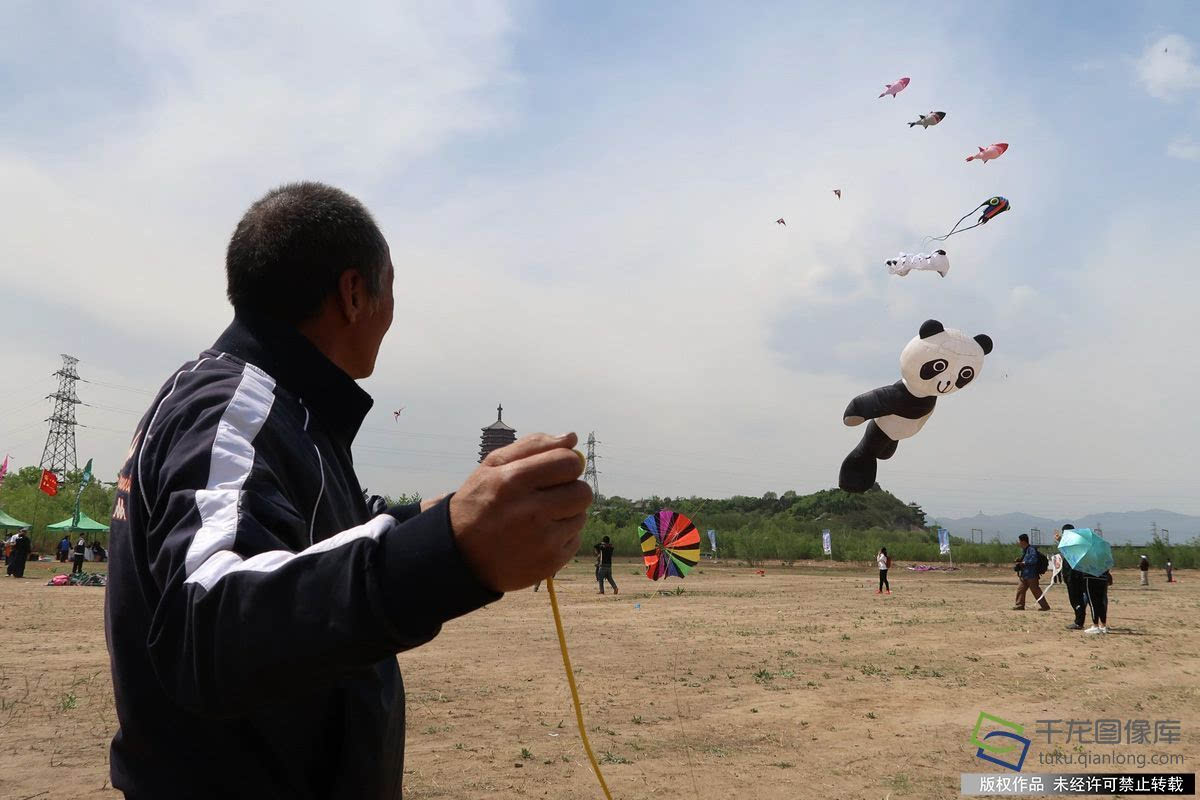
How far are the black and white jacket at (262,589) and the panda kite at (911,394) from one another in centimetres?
533

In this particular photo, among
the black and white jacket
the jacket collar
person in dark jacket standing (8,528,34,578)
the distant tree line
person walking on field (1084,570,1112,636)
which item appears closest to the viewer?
the black and white jacket

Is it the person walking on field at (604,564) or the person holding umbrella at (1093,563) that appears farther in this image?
the person walking on field at (604,564)

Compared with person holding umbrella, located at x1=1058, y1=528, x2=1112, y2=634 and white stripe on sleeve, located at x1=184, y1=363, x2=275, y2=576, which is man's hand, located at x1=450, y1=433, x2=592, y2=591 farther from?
person holding umbrella, located at x1=1058, y1=528, x2=1112, y2=634

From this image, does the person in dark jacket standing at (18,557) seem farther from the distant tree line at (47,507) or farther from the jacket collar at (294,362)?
the jacket collar at (294,362)

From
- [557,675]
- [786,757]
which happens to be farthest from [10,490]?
[786,757]

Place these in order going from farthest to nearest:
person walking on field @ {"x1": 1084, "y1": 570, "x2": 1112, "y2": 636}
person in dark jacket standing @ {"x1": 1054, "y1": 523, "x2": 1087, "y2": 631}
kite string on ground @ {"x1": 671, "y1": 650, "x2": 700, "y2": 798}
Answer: person in dark jacket standing @ {"x1": 1054, "y1": 523, "x2": 1087, "y2": 631} < person walking on field @ {"x1": 1084, "y1": 570, "x2": 1112, "y2": 636} < kite string on ground @ {"x1": 671, "y1": 650, "x2": 700, "y2": 798}

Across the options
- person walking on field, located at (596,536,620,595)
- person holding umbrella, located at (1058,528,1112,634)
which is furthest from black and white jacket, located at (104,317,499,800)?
person walking on field, located at (596,536,620,595)

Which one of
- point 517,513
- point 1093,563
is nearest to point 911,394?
point 517,513

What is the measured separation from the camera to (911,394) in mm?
6266

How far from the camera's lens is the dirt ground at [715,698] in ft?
19.4

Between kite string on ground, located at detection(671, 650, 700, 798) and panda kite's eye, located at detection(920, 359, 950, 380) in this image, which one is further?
panda kite's eye, located at detection(920, 359, 950, 380)

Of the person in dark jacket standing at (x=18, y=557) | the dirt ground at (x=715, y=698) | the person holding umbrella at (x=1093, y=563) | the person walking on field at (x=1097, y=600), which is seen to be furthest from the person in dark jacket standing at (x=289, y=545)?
the person in dark jacket standing at (x=18, y=557)

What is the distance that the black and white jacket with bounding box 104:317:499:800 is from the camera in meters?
0.91

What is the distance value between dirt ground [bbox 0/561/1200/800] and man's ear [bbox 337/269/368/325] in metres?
4.78
